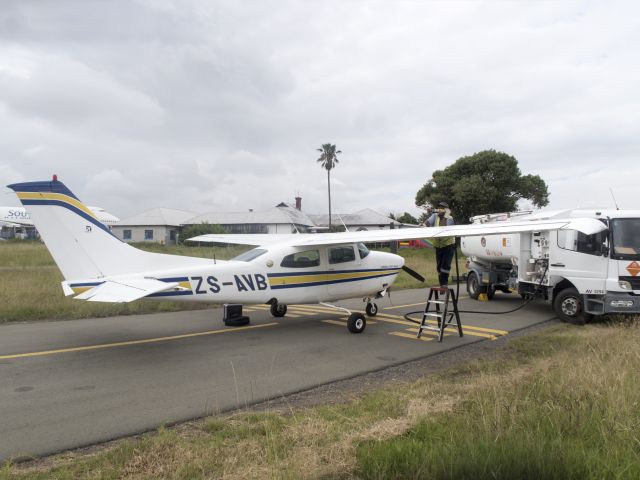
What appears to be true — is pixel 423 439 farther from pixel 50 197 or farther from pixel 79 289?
pixel 50 197

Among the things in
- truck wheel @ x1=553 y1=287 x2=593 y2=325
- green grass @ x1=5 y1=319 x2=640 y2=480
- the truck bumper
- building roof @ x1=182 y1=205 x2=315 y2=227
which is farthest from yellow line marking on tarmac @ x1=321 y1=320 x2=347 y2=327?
building roof @ x1=182 y1=205 x2=315 y2=227

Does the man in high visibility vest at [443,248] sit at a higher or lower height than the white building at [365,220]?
lower

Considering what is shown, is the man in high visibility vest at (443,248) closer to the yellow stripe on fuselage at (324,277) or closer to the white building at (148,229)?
the yellow stripe on fuselage at (324,277)

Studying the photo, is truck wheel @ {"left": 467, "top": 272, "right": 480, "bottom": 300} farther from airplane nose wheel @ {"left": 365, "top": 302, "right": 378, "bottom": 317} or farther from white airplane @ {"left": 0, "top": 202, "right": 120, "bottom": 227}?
white airplane @ {"left": 0, "top": 202, "right": 120, "bottom": 227}

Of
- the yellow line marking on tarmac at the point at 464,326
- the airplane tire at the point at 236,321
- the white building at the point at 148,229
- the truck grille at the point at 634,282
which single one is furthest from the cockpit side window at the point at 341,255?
the white building at the point at 148,229

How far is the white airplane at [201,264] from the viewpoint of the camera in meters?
8.16

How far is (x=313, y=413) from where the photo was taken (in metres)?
5.09

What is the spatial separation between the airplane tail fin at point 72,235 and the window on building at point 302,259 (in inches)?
111

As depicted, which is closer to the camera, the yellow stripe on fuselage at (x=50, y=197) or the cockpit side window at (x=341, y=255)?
the yellow stripe on fuselage at (x=50, y=197)

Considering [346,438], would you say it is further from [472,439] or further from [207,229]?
[207,229]

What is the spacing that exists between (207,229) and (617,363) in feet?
180

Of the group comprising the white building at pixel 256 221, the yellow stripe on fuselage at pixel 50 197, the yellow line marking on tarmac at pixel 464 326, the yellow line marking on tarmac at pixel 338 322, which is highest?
the white building at pixel 256 221

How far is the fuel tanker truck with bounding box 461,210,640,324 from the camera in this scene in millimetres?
10312

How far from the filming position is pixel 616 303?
1027 centimetres
